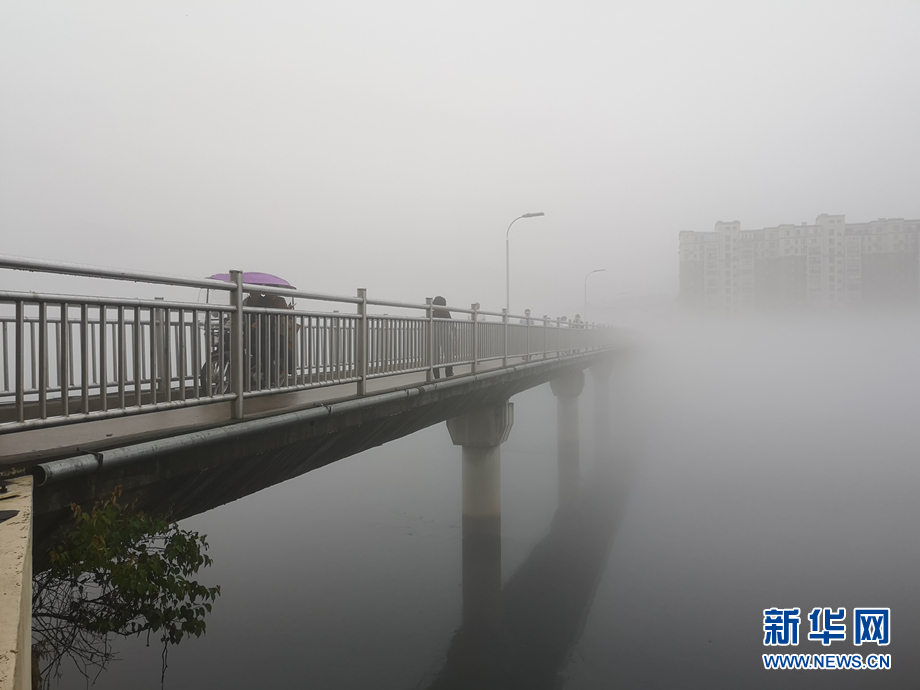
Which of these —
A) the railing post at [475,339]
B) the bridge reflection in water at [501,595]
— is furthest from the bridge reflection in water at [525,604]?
the railing post at [475,339]

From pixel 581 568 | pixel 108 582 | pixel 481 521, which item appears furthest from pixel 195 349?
pixel 581 568

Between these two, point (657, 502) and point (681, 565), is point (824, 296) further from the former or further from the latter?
point (681, 565)

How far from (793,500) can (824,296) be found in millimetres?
84777

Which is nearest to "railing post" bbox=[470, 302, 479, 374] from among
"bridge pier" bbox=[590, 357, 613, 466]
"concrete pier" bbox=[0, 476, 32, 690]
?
"concrete pier" bbox=[0, 476, 32, 690]

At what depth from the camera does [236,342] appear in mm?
5152

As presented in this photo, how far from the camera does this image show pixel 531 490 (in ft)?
122

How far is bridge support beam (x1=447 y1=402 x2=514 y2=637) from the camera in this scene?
18594 mm


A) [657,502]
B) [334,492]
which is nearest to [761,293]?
[657,502]

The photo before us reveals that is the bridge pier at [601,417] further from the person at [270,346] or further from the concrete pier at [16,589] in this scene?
the concrete pier at [16,589]

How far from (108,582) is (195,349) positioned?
5.85 feet

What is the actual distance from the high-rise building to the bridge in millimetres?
114538

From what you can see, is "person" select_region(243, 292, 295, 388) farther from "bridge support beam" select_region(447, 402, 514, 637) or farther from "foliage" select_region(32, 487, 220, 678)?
"bridge support beam" select_region(447, 402, 514, 637)

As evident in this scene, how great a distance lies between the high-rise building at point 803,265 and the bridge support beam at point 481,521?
106 meters

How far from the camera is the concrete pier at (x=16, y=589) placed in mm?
1751
